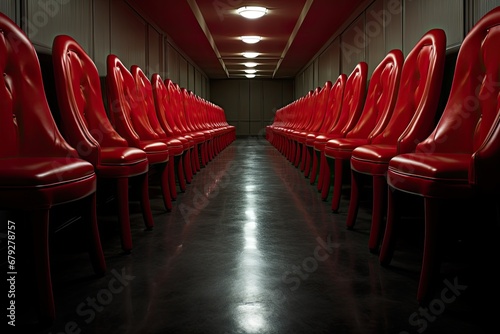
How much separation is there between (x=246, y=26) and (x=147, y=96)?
6.55 metres

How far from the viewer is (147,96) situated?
139 inches

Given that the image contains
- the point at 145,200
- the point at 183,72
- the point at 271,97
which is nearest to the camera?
the point at 145,200

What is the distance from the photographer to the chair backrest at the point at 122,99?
2.58 metres

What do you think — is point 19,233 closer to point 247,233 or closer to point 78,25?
point 247,233

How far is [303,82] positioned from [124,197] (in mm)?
13741

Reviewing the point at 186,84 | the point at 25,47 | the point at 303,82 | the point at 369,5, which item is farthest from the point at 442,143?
the point at 303,82

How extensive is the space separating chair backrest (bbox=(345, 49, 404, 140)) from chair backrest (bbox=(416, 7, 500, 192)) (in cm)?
80

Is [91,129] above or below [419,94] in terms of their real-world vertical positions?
below

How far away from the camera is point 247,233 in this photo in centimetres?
236

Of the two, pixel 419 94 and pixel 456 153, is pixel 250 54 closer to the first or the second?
pixel 419 94

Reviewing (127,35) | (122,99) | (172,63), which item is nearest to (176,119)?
(127,35)

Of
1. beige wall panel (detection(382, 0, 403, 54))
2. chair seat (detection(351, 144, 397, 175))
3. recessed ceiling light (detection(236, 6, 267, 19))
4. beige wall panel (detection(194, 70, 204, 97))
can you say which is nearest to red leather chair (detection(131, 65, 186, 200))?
chair seat (detection(351, 144, 397, 175))

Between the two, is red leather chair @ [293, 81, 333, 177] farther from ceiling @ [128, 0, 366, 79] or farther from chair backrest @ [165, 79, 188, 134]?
ceiling @ [128, 0, 366, 79]

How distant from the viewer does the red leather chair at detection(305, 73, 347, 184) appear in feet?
13.3
